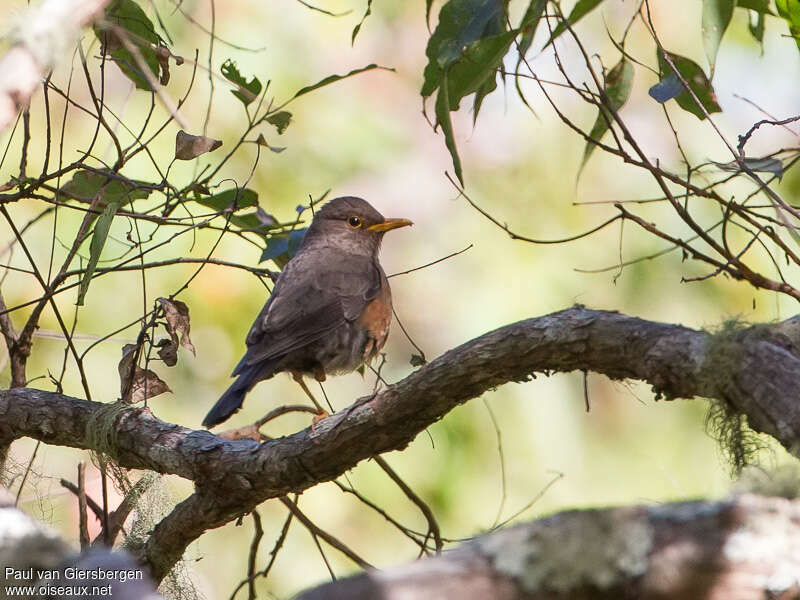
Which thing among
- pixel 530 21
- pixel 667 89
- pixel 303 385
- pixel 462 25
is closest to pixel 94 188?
pixel 303 385

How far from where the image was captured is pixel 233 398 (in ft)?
14.0

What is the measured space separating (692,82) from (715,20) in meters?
0.41

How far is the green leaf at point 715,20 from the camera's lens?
302cm

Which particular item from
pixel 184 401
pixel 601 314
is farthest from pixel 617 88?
pixel 184 401

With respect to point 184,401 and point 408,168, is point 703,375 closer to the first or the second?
point 184,401

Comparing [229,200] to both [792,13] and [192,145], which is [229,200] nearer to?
[192,145]

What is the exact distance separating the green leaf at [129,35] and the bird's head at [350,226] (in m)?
2.17

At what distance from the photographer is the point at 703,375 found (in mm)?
2238

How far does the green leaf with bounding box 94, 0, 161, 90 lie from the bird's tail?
135 cm

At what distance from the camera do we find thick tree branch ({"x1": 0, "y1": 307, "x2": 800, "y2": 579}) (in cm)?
217

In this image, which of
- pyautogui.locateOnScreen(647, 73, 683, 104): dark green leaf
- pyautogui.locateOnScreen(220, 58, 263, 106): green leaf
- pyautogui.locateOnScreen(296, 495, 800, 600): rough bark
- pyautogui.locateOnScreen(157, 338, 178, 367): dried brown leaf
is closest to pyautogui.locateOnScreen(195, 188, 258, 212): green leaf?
pyautogui.locateOnScreen(220, 58, 263, 106): green leaf

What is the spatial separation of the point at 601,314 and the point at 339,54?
5.65 metres

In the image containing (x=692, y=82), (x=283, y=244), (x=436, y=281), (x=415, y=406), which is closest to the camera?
(x=415, y=406)

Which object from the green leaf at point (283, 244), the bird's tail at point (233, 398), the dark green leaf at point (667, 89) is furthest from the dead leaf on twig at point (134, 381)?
the dark green leaf at point (667, 89)
